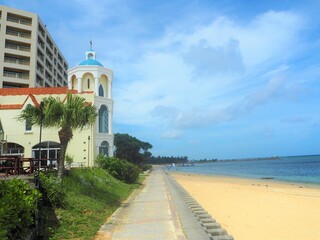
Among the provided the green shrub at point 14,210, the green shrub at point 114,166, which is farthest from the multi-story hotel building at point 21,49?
the green shrub at point 14,210

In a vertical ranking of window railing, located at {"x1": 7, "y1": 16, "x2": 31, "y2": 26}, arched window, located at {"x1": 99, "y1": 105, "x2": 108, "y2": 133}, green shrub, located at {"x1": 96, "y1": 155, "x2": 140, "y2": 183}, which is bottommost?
green shrub, located at {"x1": 96, "y1": 155, "x2": 140, "y2": 183}

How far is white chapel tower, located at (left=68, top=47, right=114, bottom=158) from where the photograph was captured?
3506 centimetres

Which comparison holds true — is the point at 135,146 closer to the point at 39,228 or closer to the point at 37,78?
the point at 37,78

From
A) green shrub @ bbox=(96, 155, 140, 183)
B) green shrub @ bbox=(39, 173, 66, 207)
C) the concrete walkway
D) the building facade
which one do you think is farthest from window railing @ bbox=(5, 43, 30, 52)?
green shrub @ bbox=(39, 173, 66, 207)

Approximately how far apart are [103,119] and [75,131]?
14.2 ft

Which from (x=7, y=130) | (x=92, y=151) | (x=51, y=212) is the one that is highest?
(x=7, y=130)

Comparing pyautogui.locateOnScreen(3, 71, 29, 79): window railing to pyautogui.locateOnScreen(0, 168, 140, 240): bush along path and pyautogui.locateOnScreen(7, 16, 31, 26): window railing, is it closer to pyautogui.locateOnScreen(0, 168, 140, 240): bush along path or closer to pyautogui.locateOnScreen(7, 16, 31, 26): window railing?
pyautogui.locateOnScreen(7, 16, 31, 26): window railing

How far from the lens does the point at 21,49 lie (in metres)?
58.3

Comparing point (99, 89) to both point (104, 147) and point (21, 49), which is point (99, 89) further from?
point (21, 49)

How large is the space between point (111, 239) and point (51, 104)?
8391 millimetres

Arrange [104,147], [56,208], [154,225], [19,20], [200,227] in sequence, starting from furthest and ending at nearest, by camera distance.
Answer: [19,20], [104,147], [56,208], [154,225], [200,227]

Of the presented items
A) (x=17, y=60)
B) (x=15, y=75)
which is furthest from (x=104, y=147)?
(x=17, y=60)

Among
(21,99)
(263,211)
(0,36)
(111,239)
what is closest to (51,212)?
A: (111,239)

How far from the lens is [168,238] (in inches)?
379
